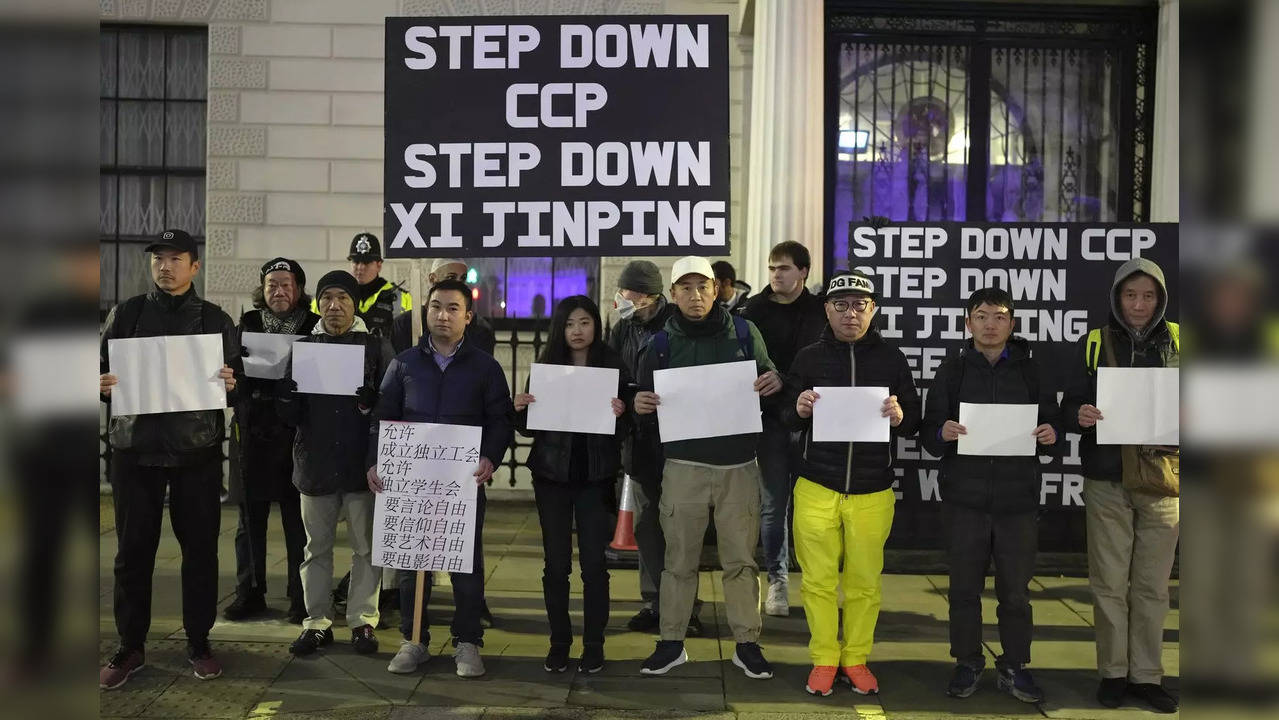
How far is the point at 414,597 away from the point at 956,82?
773 centimetres

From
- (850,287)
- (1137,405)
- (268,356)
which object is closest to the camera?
(1137,405)

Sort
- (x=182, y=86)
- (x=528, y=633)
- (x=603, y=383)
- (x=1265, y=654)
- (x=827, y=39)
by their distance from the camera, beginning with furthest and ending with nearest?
(x=182, y=86), (x=827, y=39), (x=528, y=633), (x=603, y=383), (x=1265, y=654)

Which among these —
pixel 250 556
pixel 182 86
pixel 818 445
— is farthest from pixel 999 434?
pixel 182 86

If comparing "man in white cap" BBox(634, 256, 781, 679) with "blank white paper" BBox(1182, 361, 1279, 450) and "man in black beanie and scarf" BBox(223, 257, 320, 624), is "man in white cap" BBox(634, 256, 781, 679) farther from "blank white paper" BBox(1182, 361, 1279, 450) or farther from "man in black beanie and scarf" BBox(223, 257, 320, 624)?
"blank white paper" BBox(1182, 361, 1279, 450)

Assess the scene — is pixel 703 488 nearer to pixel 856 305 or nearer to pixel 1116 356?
pixel 856 305

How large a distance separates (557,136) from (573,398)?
144 centimetres

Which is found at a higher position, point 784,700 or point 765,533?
point 765,533

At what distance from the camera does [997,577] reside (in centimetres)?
536

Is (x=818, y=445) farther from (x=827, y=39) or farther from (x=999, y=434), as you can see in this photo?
(x=827, y=39)

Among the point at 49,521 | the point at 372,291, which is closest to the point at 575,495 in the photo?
the point at 372,291

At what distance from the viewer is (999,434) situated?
5.30m

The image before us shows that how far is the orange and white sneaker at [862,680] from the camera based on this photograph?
5297 millimetres

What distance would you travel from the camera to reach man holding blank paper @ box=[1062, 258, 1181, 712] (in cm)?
518

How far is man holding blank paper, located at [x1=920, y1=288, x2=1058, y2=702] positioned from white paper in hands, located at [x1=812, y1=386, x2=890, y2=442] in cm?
35
